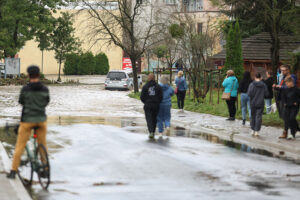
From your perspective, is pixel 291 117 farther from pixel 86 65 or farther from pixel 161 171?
pixel 86 65

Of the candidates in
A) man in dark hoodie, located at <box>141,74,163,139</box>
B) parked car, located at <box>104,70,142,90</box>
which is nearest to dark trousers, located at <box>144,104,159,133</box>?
man in dark hoodie, located at <box>141,74,163,139</box>

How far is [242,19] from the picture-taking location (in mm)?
41719

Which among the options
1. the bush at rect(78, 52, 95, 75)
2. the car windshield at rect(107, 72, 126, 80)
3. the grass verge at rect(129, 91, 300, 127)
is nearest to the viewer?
the grass verge at rect(129, 91, 300, 127)

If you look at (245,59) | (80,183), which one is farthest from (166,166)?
(245,59)

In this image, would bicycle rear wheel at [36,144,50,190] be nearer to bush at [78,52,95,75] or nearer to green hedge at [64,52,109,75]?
green hedge at [64,52,109,75]

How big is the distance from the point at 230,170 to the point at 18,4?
146 feet

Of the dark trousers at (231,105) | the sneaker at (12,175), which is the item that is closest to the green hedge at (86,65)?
the dark trousers at (231,105)

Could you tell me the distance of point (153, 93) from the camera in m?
15.0

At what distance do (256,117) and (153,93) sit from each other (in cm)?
282

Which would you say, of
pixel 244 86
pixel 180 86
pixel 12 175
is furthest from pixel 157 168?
pixel 180 86

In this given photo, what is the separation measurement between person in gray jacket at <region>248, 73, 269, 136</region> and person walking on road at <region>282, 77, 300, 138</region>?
841 millimetres

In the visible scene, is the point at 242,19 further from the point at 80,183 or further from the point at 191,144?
the point at 80,183

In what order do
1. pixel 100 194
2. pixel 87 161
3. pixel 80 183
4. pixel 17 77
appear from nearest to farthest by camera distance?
pixel 100 194 < pixel 80 183 < pixel 87 161 < pixel 17 77

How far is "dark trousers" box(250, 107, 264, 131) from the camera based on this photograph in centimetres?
A: 1538
